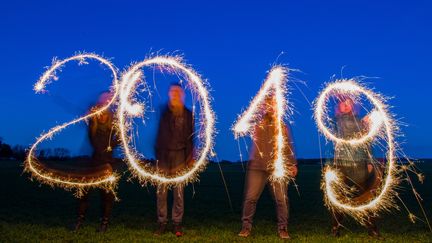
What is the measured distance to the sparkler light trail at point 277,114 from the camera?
750cm

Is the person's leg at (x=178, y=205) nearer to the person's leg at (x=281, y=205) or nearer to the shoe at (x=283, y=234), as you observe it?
the person's leg at (x=281, y=205)

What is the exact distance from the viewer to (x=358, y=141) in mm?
7703

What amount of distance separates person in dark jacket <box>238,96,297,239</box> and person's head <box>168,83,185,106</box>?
1.22 m

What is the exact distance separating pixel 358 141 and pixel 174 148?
2.71 m

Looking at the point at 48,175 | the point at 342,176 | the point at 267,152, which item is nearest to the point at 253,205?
the point at 267,152

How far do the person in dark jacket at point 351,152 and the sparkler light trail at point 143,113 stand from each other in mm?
1926

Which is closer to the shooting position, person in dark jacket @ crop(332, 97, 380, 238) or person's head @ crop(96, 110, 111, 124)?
person in dark jacket @ crop(332, 97, 380, 238)

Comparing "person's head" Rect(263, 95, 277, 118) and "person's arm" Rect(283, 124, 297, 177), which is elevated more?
"person's head" Rect(263, 95, 277, 118)

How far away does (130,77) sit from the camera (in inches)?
319

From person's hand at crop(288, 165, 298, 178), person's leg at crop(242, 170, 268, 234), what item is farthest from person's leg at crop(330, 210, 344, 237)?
person's leg at crop(242, 170, 268, 234)

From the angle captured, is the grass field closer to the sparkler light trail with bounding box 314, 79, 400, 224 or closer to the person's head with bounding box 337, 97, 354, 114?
the sparkler light trail with bounding box 314, 79, 400, 224

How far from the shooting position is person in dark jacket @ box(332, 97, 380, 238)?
7840 millimetres

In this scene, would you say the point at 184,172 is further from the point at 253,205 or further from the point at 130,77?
the point at 130,77

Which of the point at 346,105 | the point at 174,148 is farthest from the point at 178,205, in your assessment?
the point at 346,105
